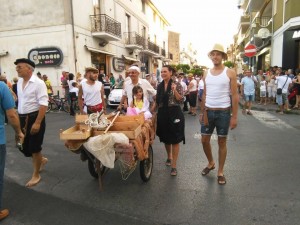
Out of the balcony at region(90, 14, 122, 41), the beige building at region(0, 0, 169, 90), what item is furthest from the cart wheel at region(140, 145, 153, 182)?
the balcony at region(90, 14, 122, 41)

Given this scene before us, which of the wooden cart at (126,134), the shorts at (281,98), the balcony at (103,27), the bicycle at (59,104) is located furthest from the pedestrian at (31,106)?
the balcony at (103,27)

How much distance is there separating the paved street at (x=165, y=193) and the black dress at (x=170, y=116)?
66 cm

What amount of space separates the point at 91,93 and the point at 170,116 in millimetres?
1759

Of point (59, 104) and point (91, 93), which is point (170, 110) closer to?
point (91, 93)

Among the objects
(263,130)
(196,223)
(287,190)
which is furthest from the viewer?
(263,130)

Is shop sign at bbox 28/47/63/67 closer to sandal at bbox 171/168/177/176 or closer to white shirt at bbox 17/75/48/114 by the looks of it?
white shirt at bbox 17/75/48/114

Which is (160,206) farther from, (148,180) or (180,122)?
(180,122)

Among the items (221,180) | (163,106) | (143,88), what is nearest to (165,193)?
(221,180)

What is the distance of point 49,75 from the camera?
57.4ft

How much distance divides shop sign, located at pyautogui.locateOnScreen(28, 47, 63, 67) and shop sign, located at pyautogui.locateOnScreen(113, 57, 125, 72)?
6.54 meters

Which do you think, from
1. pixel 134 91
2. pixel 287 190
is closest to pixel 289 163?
pixel 287 190

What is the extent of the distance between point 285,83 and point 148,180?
929 cm

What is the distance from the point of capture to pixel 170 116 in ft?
15.4

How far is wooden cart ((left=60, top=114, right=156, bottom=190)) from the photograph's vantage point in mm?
3781
